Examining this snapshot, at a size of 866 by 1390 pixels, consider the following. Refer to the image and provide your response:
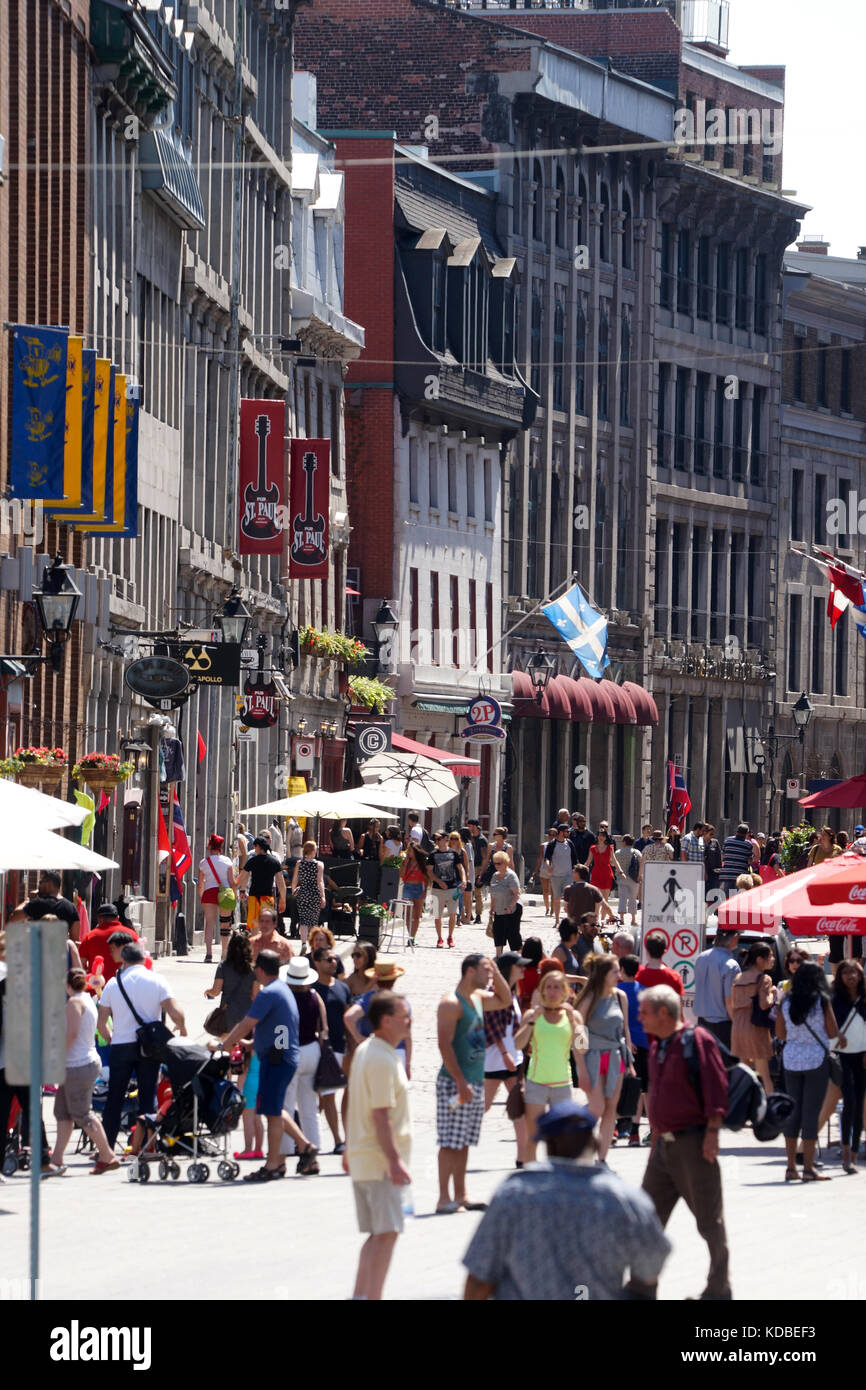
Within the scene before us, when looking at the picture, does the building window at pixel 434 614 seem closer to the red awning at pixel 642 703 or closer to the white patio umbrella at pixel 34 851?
the red awning at pixel 642 703

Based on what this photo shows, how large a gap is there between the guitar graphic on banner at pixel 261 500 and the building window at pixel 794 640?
33994mm

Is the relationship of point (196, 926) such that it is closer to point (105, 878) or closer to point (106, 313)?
point (105, 878)

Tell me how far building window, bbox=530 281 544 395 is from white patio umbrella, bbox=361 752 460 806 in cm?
2611

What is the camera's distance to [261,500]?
4806 centimetres

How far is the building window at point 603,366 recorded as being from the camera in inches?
2820

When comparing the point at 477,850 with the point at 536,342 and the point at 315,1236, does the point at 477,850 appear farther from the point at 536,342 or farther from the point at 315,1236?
the point at 315,1236

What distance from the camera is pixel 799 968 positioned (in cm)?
1914

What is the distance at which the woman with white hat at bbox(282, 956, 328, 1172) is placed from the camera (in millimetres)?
18688

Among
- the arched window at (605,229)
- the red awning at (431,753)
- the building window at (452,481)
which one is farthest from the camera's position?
the arched window at (605,229)

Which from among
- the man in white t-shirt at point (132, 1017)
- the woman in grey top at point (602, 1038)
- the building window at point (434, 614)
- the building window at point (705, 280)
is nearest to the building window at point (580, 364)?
the building window at point (705, 280)
